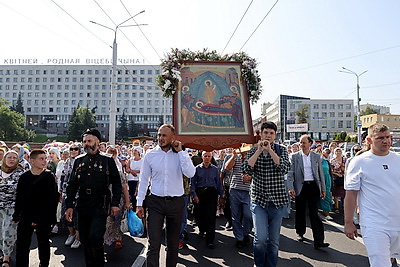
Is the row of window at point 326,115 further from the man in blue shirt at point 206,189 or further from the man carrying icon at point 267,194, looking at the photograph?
the man carrying icon at point 267,194

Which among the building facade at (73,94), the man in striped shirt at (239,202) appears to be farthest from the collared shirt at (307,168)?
the building facade at (73,94)

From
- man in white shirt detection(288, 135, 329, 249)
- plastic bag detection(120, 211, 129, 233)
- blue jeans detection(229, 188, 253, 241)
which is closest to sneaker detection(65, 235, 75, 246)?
plastic bag detection(120, 211, 129, 233)

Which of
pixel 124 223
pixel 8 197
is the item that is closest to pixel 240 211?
pixel 124 223

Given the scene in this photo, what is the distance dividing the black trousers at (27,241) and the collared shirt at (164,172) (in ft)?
5.39

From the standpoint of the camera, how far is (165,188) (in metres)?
4.39

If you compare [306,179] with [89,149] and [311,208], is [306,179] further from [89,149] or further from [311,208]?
[89,149]

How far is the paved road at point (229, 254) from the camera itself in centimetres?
562

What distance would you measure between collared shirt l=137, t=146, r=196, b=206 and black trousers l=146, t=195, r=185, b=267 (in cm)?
10

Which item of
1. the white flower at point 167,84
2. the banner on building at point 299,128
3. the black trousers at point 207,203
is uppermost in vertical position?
the banner on building at point 299,128

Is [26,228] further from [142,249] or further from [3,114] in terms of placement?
[3,114]

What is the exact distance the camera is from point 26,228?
16.0 ft

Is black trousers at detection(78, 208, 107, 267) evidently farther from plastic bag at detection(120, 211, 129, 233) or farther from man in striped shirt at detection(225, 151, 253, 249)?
man in striped shirt at detection(225, 151, 253, 249)

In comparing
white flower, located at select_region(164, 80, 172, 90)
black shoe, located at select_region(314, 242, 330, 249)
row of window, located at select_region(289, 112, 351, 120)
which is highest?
row of window, located at select_region(289, 112, 351, 120)

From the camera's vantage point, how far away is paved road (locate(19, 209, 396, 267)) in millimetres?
5617
